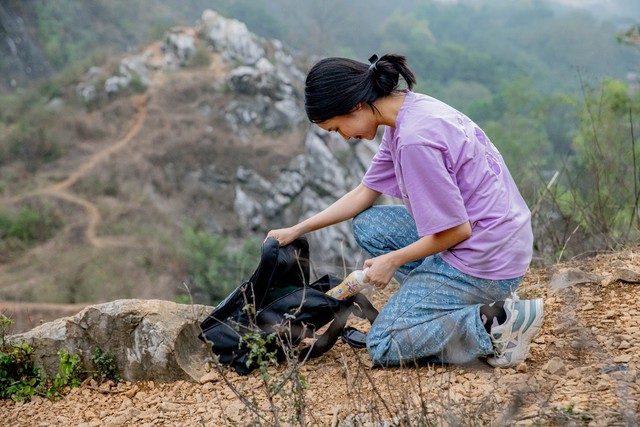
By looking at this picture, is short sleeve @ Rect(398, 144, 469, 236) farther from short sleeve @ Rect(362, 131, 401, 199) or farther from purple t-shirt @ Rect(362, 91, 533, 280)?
short sleeve @ Rect(362, 131, 401, 199)

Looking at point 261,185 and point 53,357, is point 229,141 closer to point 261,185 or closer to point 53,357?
point 261,185

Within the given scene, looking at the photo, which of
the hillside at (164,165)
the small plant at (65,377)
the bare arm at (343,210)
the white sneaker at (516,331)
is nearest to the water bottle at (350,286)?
the bare arm at (343,210)

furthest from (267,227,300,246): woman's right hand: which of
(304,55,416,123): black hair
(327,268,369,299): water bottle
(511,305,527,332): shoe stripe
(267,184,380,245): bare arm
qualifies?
(511,305,527,332): shoe stripe

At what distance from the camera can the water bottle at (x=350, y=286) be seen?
2.07 meters

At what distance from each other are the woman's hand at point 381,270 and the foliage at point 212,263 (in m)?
10.2

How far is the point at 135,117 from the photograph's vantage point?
71.4 feet

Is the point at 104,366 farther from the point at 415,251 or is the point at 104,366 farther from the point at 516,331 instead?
the point at 516,331

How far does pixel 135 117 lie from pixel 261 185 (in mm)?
5493

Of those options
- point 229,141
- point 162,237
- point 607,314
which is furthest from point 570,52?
point 607,314

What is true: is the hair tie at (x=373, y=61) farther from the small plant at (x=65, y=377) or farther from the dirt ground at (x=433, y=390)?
the small plant at (x=65, y=377)

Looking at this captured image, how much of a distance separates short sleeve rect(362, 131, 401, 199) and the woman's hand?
1.27ft

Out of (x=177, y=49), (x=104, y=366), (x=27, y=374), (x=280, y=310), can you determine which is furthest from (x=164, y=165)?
(x=280, y=310)

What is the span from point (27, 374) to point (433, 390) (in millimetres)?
1524

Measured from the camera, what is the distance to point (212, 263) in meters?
13.6
